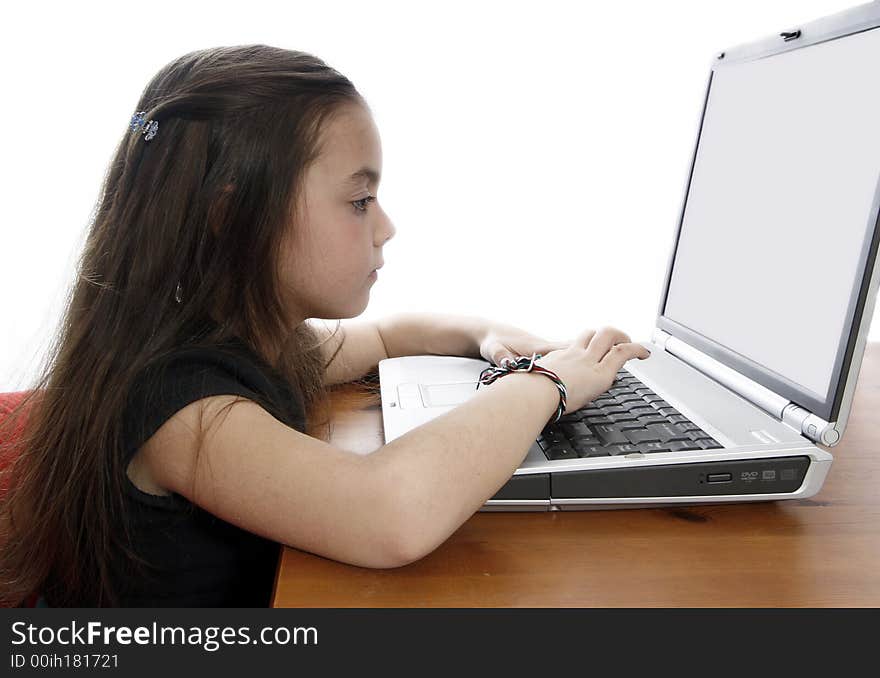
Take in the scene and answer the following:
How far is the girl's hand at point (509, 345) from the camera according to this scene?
102cm

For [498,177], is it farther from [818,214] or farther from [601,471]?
[601,471]

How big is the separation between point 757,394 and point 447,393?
1.07ft

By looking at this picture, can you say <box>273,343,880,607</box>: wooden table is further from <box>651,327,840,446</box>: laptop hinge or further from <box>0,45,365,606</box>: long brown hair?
<box>0,45,365,606</box>: long brown hair

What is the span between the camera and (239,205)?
0.77 meters

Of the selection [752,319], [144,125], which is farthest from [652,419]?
[144,125]

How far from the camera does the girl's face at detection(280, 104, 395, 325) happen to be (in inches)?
30.9

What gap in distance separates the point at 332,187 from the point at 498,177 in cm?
104

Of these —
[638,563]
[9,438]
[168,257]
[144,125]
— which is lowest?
[9,438]

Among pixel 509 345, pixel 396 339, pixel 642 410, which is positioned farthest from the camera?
pixel 396 339

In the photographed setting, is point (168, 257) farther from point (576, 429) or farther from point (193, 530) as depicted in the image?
point (576, 429)

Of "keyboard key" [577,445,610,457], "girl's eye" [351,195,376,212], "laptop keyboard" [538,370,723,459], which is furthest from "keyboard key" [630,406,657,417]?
"girl's eye" [351,195,376,212]

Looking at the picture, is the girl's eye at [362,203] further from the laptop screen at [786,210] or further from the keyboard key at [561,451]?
the laptop screen at [786,210]

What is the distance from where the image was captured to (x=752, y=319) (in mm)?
864
